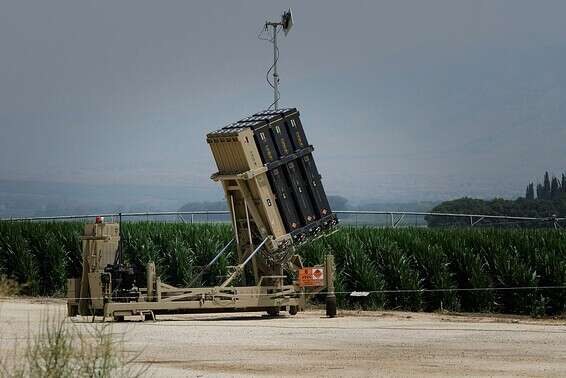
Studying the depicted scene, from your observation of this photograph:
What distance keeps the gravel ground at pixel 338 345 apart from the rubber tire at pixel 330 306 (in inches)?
8.0

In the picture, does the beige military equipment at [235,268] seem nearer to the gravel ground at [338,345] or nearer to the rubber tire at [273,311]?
the rubber tire at [273,311]

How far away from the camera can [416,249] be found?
2962 centimetres

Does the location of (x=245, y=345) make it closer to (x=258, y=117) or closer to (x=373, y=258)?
(x=258, y=117)

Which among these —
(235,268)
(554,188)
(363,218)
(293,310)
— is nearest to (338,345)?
(235,268)

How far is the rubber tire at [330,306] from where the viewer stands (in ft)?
81.6

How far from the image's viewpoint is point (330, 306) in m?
25.0

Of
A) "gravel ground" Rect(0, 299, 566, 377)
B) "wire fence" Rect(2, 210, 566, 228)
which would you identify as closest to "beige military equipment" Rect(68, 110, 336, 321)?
"gravel ground" Rect(0, 299, 566, 377)

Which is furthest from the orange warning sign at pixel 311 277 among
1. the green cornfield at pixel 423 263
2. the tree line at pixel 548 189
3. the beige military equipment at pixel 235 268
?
the tree line at pixel 548 189

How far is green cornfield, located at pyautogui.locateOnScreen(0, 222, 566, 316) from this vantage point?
28125mm

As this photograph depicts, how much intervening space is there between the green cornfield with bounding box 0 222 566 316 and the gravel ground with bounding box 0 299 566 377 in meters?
2.09

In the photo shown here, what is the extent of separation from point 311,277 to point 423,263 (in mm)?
5822

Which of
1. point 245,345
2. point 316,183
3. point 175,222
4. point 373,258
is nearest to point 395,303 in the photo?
point 373,258

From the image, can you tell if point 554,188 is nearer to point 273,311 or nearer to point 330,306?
point 330,306

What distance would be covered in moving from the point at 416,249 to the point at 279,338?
33.5 feet
